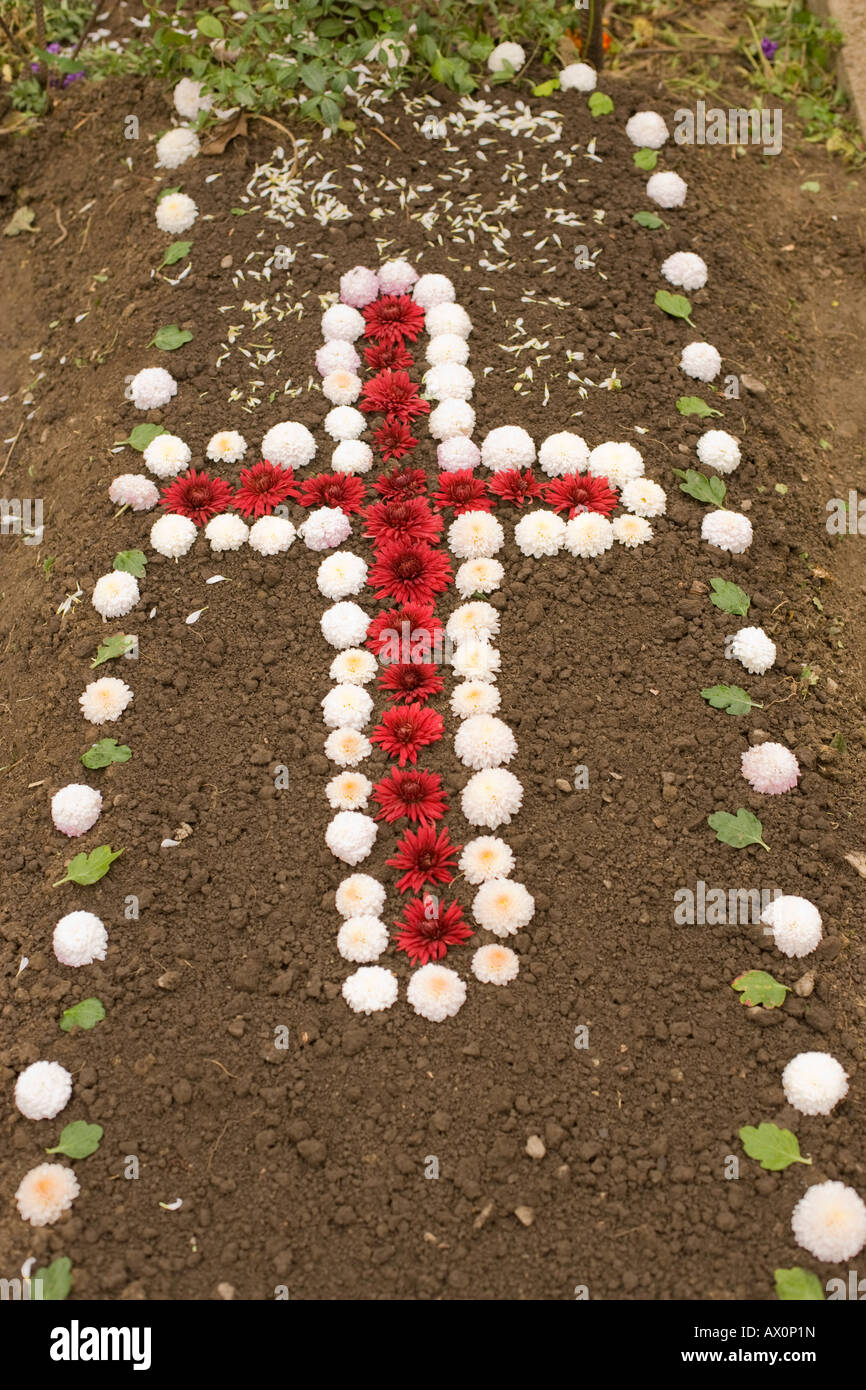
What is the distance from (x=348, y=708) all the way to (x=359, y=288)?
1.68 m

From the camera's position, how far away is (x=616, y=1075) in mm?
2996

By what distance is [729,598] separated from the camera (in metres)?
3.66

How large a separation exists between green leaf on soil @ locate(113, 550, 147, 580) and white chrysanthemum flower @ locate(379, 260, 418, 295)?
4.49 ft

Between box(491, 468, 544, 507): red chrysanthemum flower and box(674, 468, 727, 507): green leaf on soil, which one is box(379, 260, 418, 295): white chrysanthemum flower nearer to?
box(491, 468, 544, 507): red chrysanthemum flower

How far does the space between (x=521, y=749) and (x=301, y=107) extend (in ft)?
9.25

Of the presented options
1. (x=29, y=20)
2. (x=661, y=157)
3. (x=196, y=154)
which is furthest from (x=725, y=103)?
(x=29, y=20)

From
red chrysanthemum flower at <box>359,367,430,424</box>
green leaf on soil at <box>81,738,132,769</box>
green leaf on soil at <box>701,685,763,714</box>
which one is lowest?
green leaf on soil at <box>81,738,132,769</box>

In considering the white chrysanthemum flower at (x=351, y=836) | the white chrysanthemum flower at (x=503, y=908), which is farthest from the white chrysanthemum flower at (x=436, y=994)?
the white chrysanthemum flower at (x=351, y=836)

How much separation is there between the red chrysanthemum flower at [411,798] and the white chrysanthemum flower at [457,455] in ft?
3.70

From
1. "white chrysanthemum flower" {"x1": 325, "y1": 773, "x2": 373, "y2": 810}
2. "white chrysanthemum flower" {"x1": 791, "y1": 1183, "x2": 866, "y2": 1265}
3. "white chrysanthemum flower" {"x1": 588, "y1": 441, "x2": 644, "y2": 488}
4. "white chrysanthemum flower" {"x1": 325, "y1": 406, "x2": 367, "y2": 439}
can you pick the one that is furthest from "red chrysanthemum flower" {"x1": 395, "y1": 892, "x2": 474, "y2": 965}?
"white chrysanthemum flower" {"x1": 325, "y1": 406, "x2": 367, "y2": 439}

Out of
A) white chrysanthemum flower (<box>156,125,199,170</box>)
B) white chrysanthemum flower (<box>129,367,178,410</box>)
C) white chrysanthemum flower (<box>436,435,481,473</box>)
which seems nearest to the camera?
white chrysanthemum flower (<box>436,435,481,473</box>)

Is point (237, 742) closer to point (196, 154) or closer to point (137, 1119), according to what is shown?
point (137, 1119)

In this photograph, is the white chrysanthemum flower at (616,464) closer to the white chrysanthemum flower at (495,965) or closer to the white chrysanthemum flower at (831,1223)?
the white chrysanthemum flower at (495,965)

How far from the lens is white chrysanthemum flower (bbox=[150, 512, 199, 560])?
149 inches
